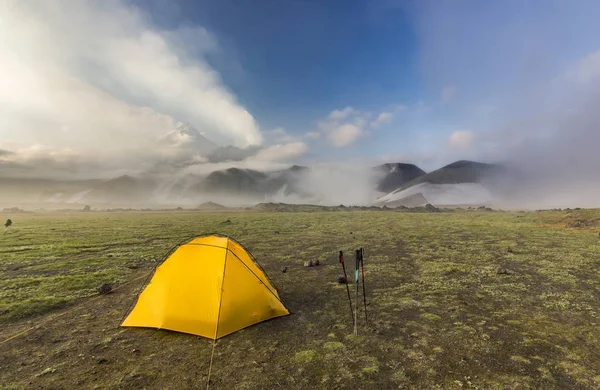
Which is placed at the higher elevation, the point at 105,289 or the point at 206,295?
the point at 206,295

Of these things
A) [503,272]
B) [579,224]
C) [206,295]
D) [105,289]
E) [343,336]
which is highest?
[579,224]

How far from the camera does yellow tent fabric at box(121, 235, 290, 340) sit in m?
10.5

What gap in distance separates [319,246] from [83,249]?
77.1ft

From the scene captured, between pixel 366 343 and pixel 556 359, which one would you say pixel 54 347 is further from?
pixel 556 359

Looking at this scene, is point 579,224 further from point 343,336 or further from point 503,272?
point 343,336

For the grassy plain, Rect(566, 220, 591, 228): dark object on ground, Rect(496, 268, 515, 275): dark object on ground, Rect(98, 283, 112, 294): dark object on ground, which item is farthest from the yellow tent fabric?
Rect(566, 220, 591, 228): dark object on ground

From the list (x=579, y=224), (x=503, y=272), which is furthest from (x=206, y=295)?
(x=579, y=224)

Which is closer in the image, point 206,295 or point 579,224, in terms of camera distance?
point 206,295

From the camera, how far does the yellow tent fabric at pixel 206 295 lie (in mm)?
10453

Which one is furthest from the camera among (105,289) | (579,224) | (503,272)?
(579,224)

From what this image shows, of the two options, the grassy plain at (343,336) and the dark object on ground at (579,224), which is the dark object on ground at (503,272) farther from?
the dark object on ground at (579,224)

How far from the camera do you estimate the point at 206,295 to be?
10688mm

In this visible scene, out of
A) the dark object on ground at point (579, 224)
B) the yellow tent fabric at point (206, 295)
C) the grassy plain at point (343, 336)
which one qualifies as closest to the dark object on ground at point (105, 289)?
the grassy plain at point (343, 336)

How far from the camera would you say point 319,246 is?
2923 cm
